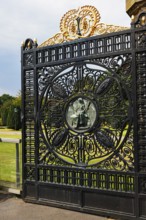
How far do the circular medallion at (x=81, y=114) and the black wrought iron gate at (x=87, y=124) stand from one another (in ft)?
0.05

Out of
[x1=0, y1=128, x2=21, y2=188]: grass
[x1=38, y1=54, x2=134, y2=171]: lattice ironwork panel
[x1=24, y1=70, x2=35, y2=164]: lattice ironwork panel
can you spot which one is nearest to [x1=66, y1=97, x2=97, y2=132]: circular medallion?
[x1=38, y1=54, x2=134, y2=171]: lattice ironwork panel

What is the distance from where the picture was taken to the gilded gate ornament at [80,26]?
4.15 metres

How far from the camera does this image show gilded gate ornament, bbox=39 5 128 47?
13.6 feet

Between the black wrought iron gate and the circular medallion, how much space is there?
0.05ft

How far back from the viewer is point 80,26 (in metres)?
4.31

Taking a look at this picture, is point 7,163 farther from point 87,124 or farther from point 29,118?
point 87,124

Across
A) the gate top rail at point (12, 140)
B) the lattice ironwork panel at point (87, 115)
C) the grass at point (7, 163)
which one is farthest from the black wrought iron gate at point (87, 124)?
the grass at point (7, 163)

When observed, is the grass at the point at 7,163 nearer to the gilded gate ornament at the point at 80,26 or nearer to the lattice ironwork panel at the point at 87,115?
the lattice ironwork panel at the point at 87,115

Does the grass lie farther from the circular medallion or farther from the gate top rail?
the circular medallion

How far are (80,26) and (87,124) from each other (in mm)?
1594

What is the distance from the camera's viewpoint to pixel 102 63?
4.06m

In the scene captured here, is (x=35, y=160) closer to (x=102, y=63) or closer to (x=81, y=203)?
(x=81, y=203)

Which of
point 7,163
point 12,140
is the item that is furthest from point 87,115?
point 7,163

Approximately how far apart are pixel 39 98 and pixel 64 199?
1743mm
